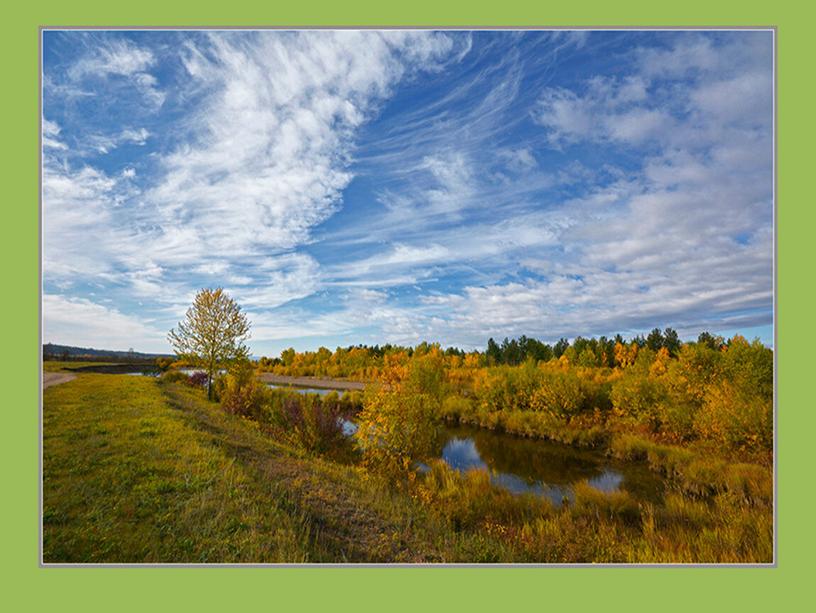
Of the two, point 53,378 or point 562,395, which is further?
point 562,395

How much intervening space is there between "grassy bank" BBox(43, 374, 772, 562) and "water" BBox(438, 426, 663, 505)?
2.09 metres

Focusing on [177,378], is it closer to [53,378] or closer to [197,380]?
[197,380]

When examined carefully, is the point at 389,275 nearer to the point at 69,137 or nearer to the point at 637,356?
the point at 69,137

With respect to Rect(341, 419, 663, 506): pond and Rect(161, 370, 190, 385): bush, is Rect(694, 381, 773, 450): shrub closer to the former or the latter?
Rect(341, 419, 663, 506): pond

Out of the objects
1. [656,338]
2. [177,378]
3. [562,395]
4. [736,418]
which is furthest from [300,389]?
[562,395]

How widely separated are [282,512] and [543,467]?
39.9 feet

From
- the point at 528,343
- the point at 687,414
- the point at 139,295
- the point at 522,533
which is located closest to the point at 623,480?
the point at 687,414

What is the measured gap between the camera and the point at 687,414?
15156 millimetres

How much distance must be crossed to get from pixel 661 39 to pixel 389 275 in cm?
623

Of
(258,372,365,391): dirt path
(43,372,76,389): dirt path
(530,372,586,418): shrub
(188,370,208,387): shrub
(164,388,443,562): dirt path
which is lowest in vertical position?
(530,372,586,418): shrub

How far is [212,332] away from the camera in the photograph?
32.9 ft

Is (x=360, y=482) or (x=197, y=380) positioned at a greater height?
(x=197, y=380)

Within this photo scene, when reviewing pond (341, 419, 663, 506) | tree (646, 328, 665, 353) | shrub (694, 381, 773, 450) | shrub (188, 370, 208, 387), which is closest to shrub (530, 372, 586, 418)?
pond (341, 419, 663, 506)

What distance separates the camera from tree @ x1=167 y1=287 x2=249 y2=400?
7.35 m
